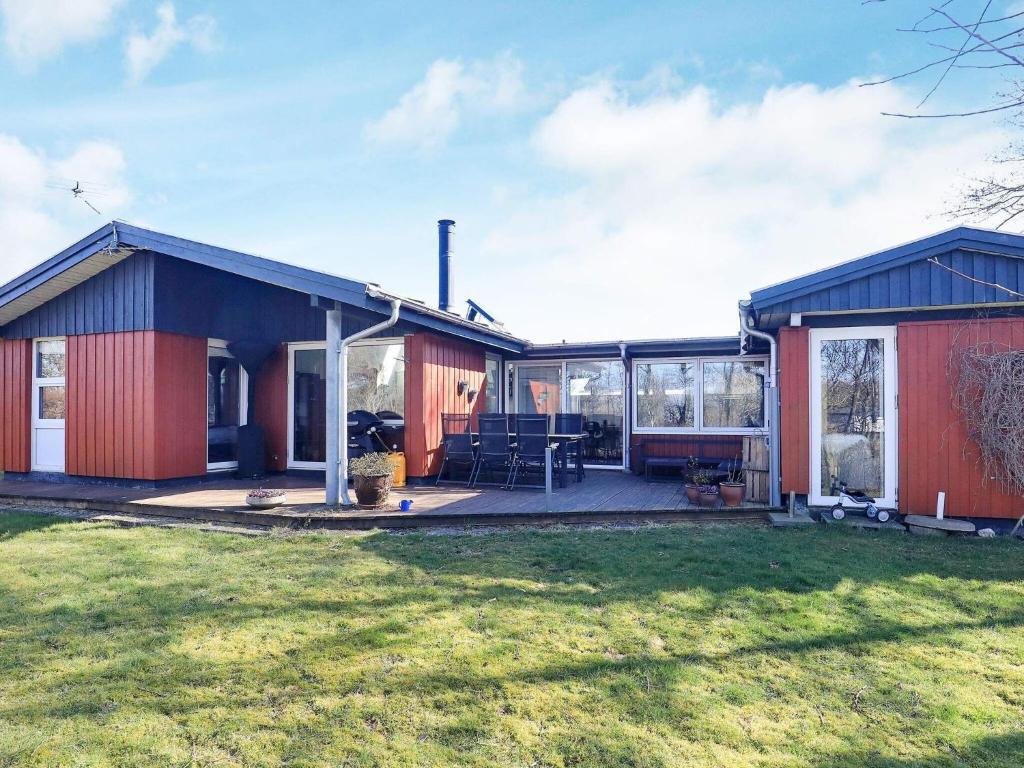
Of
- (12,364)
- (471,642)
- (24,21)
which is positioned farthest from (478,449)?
(24,21)

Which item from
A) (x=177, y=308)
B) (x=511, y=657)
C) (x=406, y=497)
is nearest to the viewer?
(x=511, y=657)

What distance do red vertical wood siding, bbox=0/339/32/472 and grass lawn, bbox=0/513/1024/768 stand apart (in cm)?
516

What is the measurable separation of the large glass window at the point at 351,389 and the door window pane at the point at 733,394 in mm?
4942

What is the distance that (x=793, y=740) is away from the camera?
2.28 metres

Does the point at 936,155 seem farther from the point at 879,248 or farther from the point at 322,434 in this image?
the point at 322,434

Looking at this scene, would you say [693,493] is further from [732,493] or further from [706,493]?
[732,493]

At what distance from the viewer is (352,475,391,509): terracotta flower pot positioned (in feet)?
20.1

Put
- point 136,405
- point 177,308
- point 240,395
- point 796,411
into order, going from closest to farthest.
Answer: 1. point 796,411
2. point 136,405
3. point 177,308
4. point 240,395

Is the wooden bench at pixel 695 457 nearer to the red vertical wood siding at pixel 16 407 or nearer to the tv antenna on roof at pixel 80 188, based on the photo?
the tv antenna on roof at pixel 80 188

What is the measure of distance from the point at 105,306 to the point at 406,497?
4836 mm

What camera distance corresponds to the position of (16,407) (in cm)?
868

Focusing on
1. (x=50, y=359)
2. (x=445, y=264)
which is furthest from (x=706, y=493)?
(x=50, y=359)

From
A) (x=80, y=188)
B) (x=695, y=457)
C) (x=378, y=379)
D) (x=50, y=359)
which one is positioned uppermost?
(x=80, y=188)

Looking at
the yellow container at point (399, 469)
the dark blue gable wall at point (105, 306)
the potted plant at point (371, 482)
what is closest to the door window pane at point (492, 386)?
the yellow container at point (399, 469)
